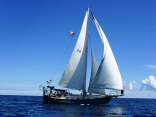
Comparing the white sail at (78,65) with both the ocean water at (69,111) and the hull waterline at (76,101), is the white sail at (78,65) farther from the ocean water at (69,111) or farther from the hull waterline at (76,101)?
the ocean water at (69,111)

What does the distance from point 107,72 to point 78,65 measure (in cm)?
690

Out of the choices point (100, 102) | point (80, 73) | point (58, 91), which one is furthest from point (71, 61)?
point (100, 102)

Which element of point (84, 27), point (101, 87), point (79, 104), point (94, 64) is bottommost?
point (79, 104)

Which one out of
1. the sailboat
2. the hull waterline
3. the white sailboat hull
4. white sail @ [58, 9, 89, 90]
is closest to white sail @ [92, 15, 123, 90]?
the sailboat

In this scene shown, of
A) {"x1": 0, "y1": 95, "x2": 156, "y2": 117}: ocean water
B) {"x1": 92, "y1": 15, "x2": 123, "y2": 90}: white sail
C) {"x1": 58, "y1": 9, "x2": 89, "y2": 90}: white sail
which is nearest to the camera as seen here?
{"x1": 0, "y1": 95, "x2": 156, "y2": 117}: ocean water

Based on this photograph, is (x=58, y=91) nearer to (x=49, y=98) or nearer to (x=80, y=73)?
(x=49, y=98)

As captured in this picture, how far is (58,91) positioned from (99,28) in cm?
1693

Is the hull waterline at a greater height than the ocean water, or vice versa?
the hull waterline

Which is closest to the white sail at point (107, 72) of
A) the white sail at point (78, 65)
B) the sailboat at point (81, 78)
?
the sailboat at point (81, 78)

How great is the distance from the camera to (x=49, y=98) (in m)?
59.3

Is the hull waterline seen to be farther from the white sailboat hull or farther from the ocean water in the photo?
the ocean water

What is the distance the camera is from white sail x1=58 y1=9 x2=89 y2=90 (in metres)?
57.6

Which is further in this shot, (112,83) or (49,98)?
(49,98)

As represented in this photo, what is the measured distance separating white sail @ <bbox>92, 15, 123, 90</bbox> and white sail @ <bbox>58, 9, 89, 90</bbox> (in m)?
3.63
